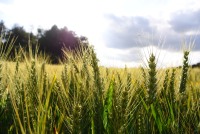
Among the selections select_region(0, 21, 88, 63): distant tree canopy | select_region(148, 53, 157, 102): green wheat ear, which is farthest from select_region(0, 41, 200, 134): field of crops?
select_region(0, 21, 88, 63): distant tree canopy

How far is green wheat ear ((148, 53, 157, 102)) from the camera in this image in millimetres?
1917

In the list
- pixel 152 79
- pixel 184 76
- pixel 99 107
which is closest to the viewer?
pixel 99 107

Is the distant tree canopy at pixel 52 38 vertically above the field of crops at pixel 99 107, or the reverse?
the distant tree canopy at pixel 52 38

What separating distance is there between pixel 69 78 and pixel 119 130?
1244mm

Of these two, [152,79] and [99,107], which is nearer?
[99,107]

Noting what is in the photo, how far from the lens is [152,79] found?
6.54ft

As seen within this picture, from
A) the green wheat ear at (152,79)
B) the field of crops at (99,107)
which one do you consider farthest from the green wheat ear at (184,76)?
the green wheat ear at (152,79)

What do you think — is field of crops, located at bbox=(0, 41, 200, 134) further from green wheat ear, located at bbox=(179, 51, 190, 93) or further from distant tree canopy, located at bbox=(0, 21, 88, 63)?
distant tree canopy, located at bbox=(0, 21, 88, 63)

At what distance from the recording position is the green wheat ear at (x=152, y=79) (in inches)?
75.5

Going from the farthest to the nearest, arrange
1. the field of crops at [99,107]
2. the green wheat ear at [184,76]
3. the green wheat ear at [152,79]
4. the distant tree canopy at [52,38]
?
the distant tree canopy at [52,38]
the green wheat ear at [184,76]
the green wheat ear at [152,79]
the field of crops at [99,107]

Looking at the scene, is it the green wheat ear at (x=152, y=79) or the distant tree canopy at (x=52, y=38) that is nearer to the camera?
the green wheat ear at (x=152, y=79)

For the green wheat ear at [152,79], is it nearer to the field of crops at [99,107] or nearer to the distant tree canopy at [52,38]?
the field of crops at [99,107]

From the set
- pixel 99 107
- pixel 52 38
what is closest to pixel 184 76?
pixel 99 107

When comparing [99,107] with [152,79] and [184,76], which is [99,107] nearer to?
[152,79]
